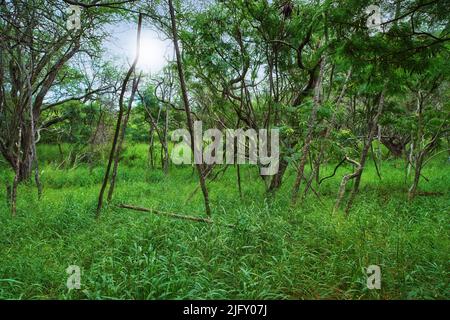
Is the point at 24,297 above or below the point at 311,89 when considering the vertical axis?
below

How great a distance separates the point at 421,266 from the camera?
370cm

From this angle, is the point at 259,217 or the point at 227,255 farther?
the point at 259,217

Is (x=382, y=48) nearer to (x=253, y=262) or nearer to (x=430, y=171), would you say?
(x=253, y=262)

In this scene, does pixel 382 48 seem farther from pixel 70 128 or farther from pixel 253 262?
pixel 70 128

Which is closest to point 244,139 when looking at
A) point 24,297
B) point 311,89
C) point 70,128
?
point 311,89

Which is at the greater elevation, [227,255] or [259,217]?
[259,217]

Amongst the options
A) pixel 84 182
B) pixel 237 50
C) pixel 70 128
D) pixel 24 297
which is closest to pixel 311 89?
pixel 237 50

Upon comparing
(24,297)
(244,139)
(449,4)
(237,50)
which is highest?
(237,50)

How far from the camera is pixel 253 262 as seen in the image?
A: 157 inches
